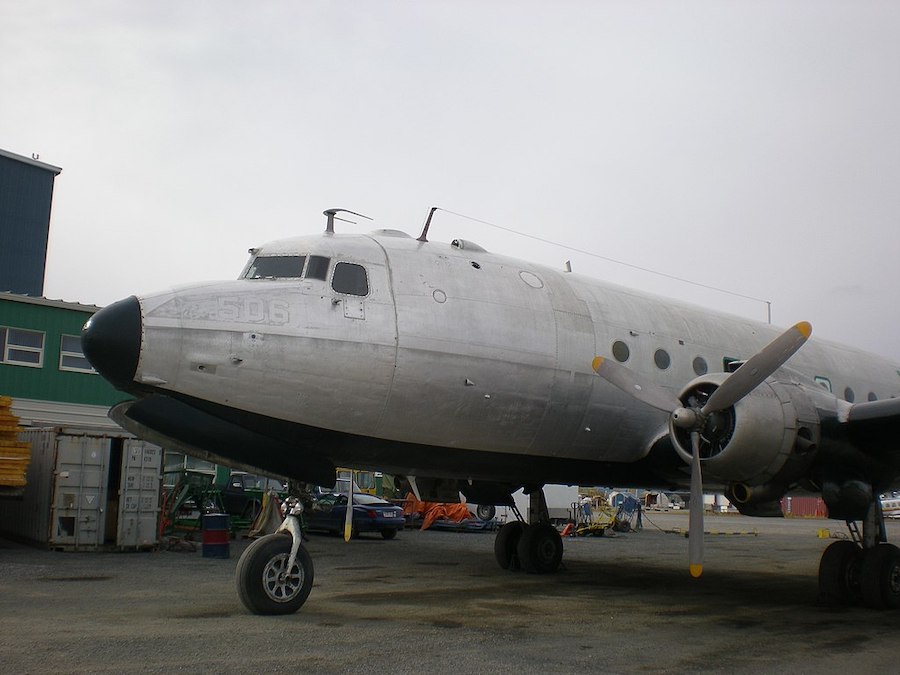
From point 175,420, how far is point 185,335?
87 cm

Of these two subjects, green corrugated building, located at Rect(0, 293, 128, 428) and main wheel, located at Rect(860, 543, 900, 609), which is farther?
green corrugated building, located at Rect(0, 293, 128, 428)

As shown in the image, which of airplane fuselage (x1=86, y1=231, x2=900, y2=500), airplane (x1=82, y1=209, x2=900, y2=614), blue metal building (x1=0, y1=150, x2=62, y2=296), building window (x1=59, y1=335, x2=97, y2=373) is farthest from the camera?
blue metal building (x1=0, y1=150, x2=62, y2=296)

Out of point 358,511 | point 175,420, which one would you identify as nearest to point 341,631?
point 175,420

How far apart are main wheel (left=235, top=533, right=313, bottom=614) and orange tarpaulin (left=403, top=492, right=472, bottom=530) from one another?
19.1m

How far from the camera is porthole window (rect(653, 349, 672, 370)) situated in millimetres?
11898

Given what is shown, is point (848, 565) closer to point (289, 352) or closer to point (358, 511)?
→ point (289, 352)

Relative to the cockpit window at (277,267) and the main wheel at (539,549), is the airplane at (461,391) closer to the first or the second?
the cockpit window at (277,267)

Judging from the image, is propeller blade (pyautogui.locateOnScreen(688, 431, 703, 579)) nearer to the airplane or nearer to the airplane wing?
the airplane

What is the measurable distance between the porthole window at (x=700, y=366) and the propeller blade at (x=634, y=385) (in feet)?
7.73

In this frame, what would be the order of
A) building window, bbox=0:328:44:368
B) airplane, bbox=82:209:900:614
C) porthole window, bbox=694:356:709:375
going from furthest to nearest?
building window, bbox=0:328:44:368 → porthole window, bbox=694:356:709:375 → airplane, bbox=82:209:900:614

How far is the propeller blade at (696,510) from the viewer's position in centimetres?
930

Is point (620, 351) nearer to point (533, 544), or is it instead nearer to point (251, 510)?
point (533, 544)

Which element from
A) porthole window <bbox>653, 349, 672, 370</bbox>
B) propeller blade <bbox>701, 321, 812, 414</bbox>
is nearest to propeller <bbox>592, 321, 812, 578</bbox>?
propeller blade <bbox>701, 321, 812, 414</bbox>

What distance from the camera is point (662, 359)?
1198cm
